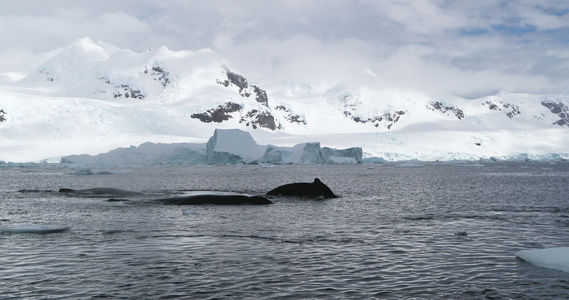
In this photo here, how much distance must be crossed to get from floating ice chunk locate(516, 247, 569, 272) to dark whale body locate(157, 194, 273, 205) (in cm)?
1782

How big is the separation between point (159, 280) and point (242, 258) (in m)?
3.03

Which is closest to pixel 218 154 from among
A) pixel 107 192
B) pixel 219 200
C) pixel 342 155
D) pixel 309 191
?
pixel 342 155

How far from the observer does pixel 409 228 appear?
20844 millimetres

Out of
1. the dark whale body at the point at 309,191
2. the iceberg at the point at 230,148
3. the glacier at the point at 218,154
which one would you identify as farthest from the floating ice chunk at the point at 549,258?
the iceberg at the point at 230,148

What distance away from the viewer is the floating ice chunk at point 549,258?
13383 millimetres

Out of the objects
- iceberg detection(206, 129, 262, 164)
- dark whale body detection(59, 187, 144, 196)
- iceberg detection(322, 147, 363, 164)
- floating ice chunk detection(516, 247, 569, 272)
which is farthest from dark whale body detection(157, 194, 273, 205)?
iceberg detection(322, 147, 363, 164)

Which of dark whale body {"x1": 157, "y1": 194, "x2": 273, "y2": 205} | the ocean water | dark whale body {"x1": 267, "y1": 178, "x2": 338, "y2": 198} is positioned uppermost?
dark whale body {"x1": 267, "y1": 178, "x2": 338, "y2": 198}

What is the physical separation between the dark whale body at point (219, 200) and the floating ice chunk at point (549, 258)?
702 inches

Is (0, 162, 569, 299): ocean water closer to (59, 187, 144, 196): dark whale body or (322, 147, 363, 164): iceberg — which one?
(59, 187, 144, 196): dark whale body

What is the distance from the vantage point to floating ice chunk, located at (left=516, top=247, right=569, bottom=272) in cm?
1338

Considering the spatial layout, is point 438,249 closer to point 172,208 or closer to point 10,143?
point 172,208

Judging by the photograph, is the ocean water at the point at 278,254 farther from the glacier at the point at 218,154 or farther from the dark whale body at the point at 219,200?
the glacier at the point at 218,154

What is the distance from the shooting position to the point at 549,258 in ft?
45.2

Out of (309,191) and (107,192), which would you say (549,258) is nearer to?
(309,191)
